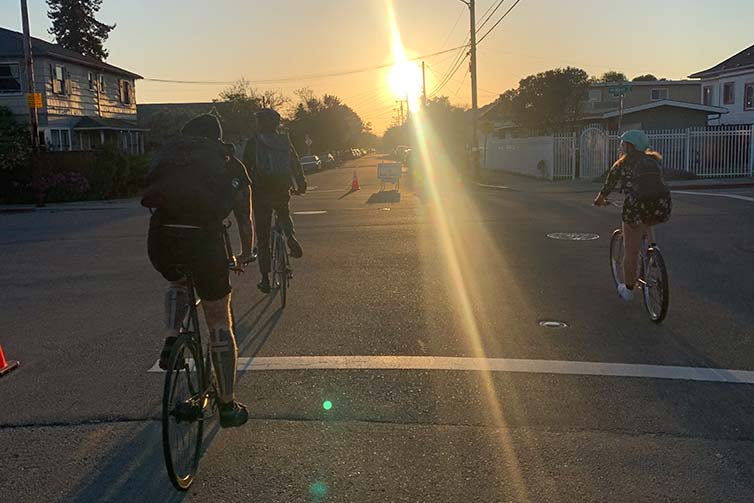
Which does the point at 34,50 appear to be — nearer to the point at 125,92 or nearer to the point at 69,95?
the point at 69,95

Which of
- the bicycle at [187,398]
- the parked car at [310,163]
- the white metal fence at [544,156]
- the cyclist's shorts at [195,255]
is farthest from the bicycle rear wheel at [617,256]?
the parked car at [310,163]

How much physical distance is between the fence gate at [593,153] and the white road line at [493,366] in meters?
25.5

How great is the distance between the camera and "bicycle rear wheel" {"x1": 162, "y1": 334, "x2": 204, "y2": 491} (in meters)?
3.72

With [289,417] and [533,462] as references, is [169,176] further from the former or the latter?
[533,462]

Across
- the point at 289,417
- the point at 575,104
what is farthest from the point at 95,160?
the point at 575,104

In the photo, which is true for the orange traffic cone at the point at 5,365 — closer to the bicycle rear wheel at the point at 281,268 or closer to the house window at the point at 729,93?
the bicycle rear wheel at the point at 281,268

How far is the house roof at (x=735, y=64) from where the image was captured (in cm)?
4436

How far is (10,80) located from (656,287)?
3437cm

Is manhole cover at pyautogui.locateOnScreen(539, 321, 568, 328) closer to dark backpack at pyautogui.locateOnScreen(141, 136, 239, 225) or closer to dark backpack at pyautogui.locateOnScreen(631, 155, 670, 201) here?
dark backpack at pyautogui.locateOnScreen(631, 155, 670, 201)

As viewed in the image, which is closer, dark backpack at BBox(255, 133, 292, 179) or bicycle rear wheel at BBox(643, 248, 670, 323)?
bicycle rear wheel at BBox(643, 248, 670, 323)

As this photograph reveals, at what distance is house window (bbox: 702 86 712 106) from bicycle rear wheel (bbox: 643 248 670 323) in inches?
1848

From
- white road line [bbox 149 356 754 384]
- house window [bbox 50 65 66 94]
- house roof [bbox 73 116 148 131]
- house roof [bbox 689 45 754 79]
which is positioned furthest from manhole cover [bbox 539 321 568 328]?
house roof [bbox 689 45 754 79]

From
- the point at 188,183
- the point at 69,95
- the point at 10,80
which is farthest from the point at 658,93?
the point at 188,183

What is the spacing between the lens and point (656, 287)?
7.20m
